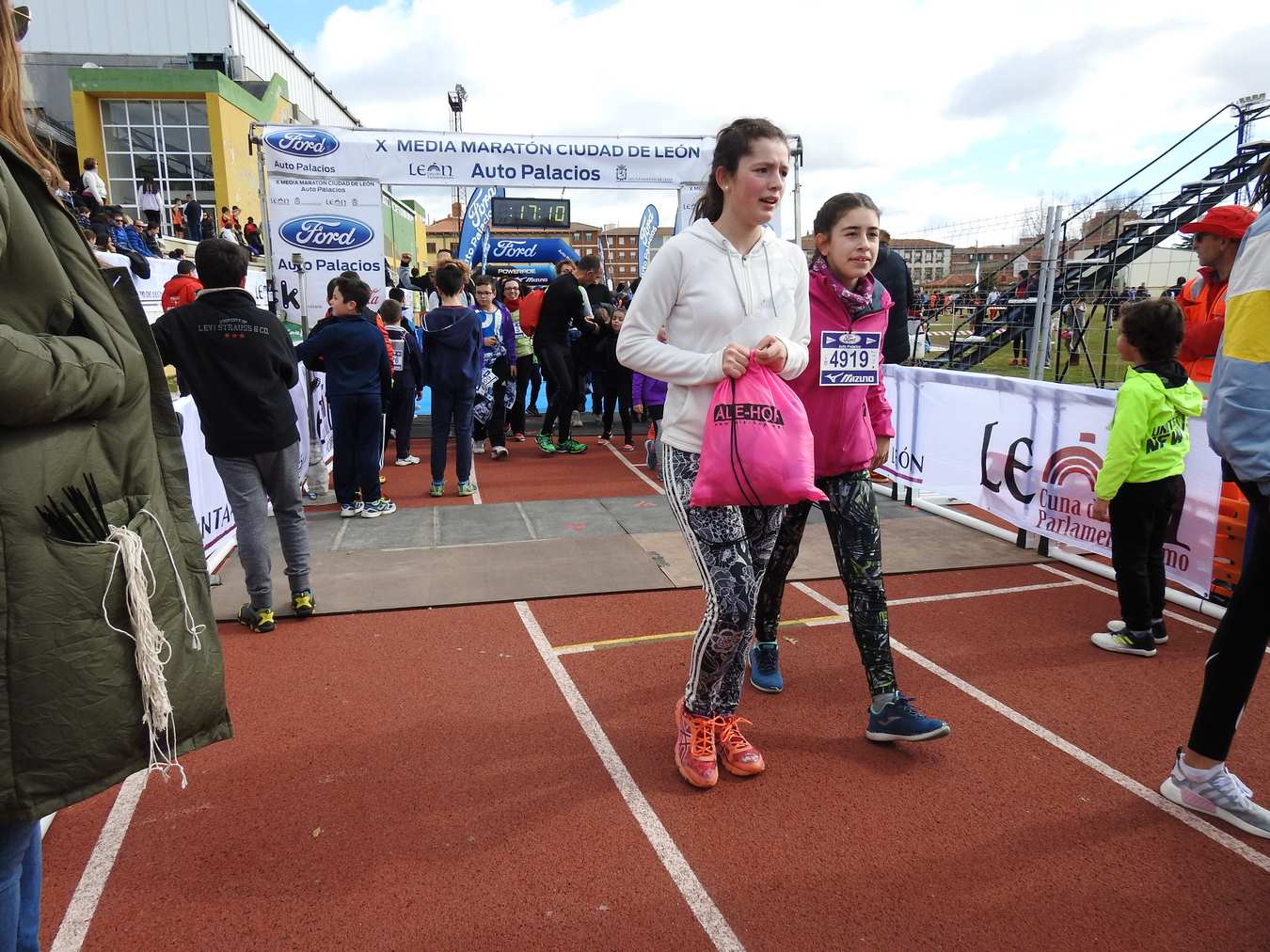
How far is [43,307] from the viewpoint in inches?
53.5

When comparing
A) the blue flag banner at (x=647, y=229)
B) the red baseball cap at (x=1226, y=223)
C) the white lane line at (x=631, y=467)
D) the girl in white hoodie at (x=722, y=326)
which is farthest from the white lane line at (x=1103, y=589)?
the blue flag banner at (x=647, y=229)

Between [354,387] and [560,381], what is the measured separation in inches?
142

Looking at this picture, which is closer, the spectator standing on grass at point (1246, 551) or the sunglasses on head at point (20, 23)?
the sunglasses on head at point (20, 23)

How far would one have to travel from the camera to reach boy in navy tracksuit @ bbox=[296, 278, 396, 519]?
6465 millimetres

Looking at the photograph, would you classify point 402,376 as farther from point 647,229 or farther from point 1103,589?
point 647,229

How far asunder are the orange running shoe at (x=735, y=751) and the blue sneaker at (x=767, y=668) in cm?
62

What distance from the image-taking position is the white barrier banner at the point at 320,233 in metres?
10.5

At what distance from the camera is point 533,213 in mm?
37750

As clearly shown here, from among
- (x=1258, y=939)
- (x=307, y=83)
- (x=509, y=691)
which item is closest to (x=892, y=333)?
(x=509, y=691)

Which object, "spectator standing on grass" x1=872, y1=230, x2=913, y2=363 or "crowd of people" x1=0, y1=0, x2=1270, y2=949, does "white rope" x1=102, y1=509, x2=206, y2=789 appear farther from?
"spectator standing on grass" x1=872, y1=230, x2=913, y2=363

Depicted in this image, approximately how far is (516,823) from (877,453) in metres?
1.95

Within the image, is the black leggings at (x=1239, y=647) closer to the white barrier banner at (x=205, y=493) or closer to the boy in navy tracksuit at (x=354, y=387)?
the white barrier banner at (x=205, y=493)

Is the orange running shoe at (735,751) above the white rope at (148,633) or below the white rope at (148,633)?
below

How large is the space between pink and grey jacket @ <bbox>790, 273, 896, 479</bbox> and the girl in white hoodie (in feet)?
1.04
